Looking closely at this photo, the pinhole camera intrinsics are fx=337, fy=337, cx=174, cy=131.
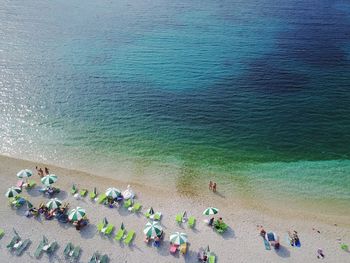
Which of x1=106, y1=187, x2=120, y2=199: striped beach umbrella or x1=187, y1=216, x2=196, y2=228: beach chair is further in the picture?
x1=106, y1=187, x2=120, y2=199: striped beach umbrella

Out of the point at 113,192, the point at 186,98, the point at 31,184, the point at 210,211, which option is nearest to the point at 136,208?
the point at 113,192

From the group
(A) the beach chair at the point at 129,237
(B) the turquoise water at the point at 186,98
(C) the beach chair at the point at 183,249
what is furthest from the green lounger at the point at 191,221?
(B) the turquoise water at the point at 186,98

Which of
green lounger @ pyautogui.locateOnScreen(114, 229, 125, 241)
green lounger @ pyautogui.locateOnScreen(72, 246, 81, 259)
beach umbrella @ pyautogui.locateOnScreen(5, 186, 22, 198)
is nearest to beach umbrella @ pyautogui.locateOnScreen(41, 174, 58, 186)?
beach umbrella @ pyautogui.locateOnScreen(5, 186, 22, 198)

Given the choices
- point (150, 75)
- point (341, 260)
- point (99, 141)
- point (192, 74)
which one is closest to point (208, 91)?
point (192, 74)

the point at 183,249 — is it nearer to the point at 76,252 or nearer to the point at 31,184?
the point at 76,252

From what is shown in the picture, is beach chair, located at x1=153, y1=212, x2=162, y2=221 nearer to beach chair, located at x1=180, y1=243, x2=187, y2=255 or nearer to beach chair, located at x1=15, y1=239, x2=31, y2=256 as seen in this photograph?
beach chair, located at x1=180, y1=243, x2=187, y2=255

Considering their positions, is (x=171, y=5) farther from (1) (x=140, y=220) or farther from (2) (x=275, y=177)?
(1) (x=140, y=220)

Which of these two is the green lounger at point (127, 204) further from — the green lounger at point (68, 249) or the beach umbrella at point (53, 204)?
the green lounger at point (68, 249)
